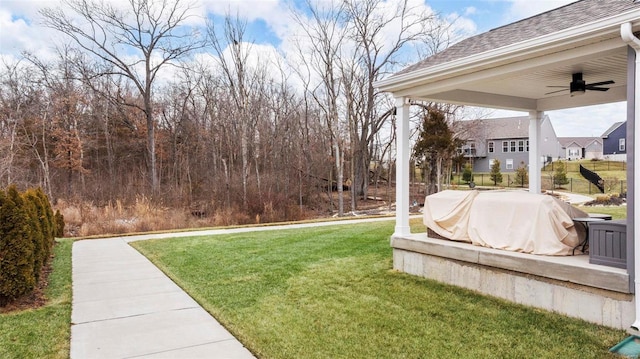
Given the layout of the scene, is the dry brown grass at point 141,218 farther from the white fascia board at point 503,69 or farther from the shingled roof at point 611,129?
the shingled roof at point 611,129

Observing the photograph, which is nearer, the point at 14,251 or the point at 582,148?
the point at 14,251

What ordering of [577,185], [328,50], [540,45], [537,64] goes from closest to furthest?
[540,45] < [537,64] < [328,50] < [577,185]

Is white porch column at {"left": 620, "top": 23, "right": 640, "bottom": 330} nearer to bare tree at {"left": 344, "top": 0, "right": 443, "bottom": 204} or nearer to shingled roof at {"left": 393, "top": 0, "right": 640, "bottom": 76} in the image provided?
shingled roof at {"left": 393, "top": 0, "right": 640, "bottom": 76}

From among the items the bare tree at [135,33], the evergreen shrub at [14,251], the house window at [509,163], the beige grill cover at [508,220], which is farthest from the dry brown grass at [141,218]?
the house window at [509,163]

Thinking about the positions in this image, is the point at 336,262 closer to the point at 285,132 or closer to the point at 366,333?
the point at 366,333

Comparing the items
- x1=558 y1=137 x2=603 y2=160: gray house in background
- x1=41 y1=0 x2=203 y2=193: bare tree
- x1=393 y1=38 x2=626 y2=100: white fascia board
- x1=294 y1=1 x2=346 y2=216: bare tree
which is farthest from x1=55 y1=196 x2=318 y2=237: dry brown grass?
x1=558 y1=137 x2=603 y2=160: gray house in background

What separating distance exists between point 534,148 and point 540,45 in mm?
3608

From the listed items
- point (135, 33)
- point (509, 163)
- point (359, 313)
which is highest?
point (135, 33)

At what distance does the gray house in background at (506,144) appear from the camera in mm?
35688

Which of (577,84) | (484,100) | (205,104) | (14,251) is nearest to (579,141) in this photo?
(205,104)

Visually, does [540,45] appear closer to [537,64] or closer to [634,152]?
[537,64]

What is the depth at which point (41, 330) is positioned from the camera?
3838 millimetres

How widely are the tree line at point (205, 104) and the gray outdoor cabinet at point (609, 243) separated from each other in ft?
38.7

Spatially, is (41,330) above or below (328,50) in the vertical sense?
below
